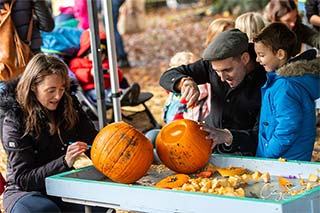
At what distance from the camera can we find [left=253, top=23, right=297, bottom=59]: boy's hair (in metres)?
4.50

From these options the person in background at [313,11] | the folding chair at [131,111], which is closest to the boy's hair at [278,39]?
the person in background at [313,11]

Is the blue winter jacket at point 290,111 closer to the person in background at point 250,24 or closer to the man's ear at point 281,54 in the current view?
the man's ear at point 281,54

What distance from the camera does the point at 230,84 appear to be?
4.63m

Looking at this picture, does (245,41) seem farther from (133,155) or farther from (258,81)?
(133,155)

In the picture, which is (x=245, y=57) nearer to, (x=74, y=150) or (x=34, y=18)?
(x=74, y=150)

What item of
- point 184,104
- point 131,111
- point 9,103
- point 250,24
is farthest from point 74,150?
point 131,111

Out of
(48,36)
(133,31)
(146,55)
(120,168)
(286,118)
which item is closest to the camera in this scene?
(120,168)

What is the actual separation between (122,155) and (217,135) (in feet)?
1.89

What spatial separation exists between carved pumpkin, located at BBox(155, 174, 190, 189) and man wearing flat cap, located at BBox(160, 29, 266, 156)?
465 mm

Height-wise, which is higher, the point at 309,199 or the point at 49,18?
the point at 49,18

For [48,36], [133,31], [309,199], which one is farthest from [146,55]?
[309,199]

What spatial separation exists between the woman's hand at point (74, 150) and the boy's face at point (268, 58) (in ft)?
3.96

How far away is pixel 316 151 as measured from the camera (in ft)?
23.0

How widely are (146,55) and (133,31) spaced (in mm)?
2349
